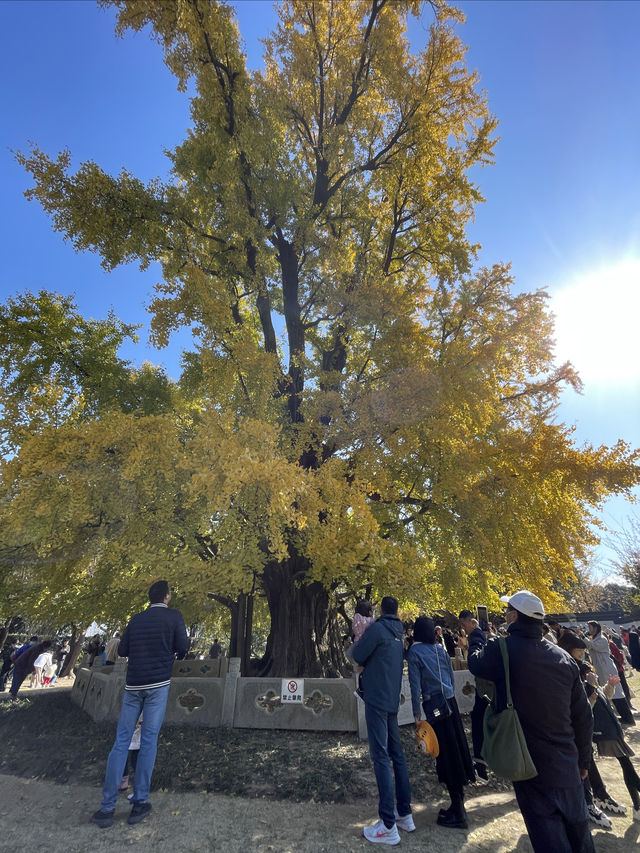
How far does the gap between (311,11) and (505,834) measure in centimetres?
1455

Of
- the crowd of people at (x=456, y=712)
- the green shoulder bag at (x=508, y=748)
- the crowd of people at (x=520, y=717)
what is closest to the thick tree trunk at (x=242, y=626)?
the crowd of people at (x=456, y=712)

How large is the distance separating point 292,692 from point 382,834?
3765 millimetres

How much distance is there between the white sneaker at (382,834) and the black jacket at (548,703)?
5.34 feet

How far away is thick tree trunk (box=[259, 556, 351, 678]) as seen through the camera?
8.58 metres

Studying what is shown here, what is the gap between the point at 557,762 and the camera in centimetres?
233

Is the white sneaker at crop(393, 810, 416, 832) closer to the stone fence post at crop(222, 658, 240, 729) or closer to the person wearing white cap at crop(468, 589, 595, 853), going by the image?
the person wearing white cap at crop(468, 589, 595, 853)

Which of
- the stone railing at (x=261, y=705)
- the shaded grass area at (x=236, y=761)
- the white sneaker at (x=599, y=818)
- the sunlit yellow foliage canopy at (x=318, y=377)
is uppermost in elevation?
the sunlit yellow foliage canopy at (x=318, y=377)

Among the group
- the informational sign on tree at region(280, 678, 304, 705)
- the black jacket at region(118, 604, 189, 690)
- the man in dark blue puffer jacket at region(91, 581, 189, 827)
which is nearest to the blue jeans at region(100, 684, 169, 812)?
the man in dark blue puffer jacket at region(91, 581, 189, 827)

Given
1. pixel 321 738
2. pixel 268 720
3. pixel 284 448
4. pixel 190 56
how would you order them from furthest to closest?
pixel 190 56
pixel 284 448
pixel 268 720
pixel 321 738

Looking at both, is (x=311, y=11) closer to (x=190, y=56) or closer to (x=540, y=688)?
(x=190, y=56)

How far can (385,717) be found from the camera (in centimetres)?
351

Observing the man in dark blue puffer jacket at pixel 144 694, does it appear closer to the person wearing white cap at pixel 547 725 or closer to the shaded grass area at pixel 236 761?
the shaded grass area at pixel 236 761

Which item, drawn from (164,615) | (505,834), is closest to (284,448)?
(164,615)

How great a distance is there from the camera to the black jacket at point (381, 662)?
11.6ft
